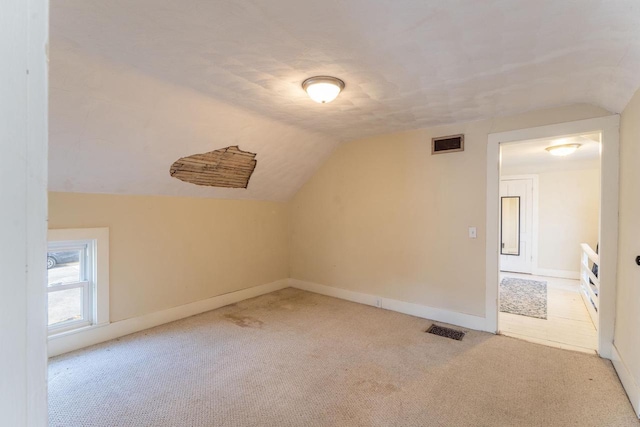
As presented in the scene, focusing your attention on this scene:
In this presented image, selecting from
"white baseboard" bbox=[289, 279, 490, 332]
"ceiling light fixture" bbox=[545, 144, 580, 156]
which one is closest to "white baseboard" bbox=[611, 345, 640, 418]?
"white baseboard" bbox=[289, 279, 490, 332]

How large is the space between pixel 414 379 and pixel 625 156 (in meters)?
2.37

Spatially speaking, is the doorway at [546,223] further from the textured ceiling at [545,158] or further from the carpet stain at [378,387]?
the carpet stain at [378,387]

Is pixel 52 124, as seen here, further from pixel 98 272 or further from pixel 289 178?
pixel 289 178

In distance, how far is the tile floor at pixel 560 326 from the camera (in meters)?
3.05

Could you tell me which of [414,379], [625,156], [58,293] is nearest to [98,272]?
[58,293]

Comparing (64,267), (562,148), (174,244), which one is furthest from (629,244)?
(64,267)

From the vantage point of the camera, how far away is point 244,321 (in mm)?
3570

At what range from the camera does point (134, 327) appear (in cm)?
325

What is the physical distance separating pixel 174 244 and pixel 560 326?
4418 millimetres

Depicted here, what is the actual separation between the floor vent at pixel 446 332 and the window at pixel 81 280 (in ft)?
10.7

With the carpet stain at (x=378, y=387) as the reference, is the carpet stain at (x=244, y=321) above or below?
above

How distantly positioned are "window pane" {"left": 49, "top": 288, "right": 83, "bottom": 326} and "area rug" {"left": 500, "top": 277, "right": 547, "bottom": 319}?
4.74 m

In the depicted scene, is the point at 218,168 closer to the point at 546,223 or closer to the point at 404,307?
the point at 404,307

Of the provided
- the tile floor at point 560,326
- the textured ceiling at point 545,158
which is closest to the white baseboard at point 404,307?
the tile floor at point 560,326
